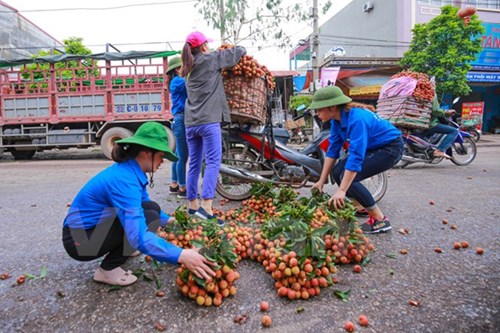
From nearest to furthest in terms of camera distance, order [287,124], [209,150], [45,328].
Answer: [45,328]
[209,150]
[287,124]

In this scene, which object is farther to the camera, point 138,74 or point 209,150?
point 138,74

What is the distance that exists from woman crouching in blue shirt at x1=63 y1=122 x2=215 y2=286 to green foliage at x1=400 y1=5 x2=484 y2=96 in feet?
52.1

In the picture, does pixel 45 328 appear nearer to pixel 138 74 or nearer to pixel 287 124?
pixel 138 74

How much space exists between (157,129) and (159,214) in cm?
74

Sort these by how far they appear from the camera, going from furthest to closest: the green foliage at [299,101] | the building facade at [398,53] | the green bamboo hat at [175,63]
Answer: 1. the building facade at [398,53]
2. the green foliage at [299,101]
3. the green bamboo hat at [175,63]

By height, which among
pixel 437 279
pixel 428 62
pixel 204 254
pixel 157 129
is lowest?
pixel 437 279

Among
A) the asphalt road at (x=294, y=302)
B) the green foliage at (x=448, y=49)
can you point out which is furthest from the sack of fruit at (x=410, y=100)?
the green foliage at (x=448, y=49)

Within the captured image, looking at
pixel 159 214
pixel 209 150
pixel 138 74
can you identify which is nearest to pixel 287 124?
pixel 138 74

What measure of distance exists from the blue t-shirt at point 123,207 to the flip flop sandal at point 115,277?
1.21 feet

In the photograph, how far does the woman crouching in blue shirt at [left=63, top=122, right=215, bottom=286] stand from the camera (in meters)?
1.96

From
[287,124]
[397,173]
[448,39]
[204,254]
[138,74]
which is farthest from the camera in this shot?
[287,124]

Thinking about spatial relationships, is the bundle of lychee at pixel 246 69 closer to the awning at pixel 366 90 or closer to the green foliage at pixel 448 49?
the green foliage at pixel 448 49

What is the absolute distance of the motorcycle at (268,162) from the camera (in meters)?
4.65

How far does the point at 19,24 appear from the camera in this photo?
2019cm
